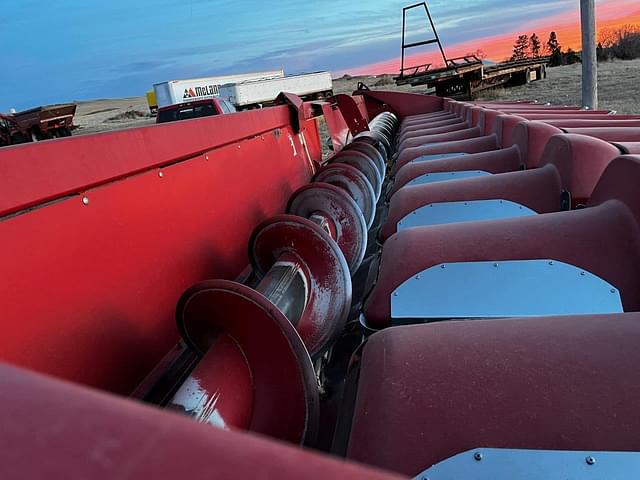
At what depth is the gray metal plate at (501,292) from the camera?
1447 millimetres

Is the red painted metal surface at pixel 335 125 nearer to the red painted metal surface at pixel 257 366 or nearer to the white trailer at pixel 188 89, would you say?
the red painted metal surface at pixel 257 366

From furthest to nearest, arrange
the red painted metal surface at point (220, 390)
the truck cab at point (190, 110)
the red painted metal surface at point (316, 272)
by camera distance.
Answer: the truck cab at point (190, 110), the red painted metal surface at point (316, 272), the red painted metal surface at point (220, 390)

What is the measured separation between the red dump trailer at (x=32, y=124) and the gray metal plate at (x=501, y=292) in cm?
2651

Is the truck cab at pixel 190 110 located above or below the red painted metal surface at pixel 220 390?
above

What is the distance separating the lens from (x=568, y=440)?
0.92 meters

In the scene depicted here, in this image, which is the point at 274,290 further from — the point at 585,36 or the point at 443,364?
the point at 585,36

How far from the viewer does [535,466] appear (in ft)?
2.91

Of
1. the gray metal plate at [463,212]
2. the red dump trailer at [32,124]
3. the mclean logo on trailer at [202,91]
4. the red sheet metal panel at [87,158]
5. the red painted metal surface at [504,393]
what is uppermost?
the mclean logo on trailer at [202,91]

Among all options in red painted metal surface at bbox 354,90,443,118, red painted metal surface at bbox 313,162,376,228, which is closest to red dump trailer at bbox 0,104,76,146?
red painted metal surface at bbox 354,90,443,118

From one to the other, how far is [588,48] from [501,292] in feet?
24.1

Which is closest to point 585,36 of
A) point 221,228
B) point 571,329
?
point 221,228

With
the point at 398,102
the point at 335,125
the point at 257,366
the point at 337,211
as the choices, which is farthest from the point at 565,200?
the point at 398,102

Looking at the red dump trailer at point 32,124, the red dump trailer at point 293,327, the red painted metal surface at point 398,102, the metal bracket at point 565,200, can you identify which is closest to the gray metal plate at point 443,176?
the red dump trailer at point 293,327

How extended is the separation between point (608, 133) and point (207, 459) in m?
2.74
